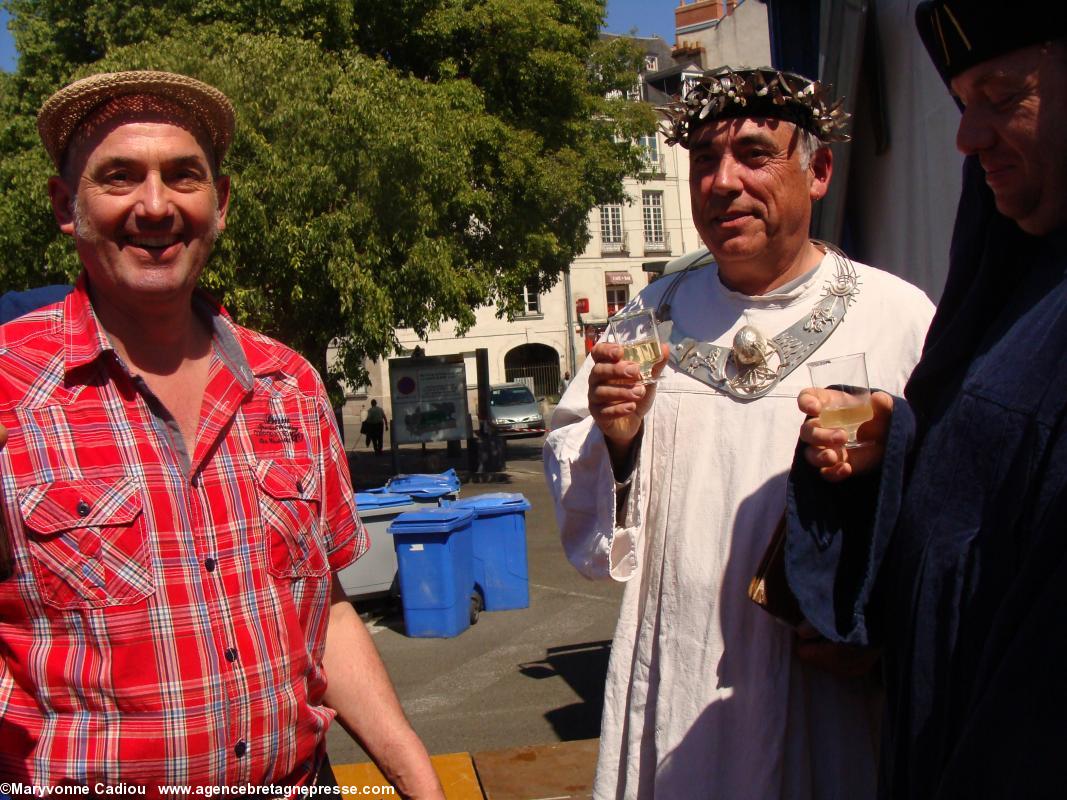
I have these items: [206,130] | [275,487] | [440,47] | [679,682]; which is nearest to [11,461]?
[275,487]

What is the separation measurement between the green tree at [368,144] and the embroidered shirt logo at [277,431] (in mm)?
10199

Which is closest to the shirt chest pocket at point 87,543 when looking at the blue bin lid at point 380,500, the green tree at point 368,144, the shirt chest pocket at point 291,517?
the shirt chest pocket at point 291,517

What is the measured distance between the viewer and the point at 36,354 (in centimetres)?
186

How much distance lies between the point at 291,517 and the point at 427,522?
575 cm

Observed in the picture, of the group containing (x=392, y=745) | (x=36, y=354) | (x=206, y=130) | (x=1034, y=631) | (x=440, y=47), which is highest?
(x=440, y=47)

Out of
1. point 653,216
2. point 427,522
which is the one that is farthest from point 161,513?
point 653,216

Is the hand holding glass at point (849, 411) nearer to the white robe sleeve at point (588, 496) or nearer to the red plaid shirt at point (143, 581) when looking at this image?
the white robe sleeve at point (588, 496)

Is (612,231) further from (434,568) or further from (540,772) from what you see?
(540,772)

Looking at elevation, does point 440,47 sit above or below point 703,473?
above

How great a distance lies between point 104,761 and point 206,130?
4.19ft

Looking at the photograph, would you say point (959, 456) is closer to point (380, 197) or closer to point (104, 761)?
point (104, 761)

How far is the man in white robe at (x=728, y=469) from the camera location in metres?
2.24

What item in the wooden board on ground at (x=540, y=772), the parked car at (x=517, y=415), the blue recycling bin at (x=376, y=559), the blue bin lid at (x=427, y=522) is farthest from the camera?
the parked car at (x=517, y=415)

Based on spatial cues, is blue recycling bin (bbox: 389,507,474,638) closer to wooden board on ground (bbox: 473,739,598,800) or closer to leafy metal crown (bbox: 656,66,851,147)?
wooden board on ground (bbox: 473,739,598,800)
